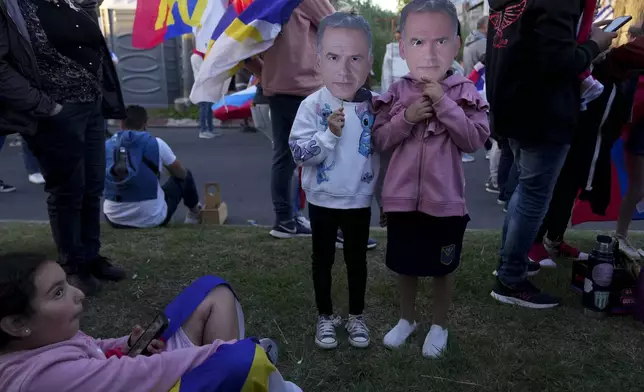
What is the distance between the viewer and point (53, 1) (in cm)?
287

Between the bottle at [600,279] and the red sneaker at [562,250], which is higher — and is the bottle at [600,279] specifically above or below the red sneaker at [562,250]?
above

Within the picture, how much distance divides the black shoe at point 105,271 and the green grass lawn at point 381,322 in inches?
2.7

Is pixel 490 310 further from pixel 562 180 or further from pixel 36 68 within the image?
pixel 36 68

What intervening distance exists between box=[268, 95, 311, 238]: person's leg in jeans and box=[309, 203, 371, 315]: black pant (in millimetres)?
1348

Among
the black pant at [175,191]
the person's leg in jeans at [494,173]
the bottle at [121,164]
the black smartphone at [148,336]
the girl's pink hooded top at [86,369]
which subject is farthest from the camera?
the person's leg in jeans at [494,173]

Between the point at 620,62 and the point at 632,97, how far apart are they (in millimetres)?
497

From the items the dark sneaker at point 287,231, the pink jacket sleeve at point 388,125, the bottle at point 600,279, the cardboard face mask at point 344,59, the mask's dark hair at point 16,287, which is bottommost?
the dark sneaker at point 287,231

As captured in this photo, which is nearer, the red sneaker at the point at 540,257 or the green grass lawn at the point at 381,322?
the green grass lawn at the point at 381,322

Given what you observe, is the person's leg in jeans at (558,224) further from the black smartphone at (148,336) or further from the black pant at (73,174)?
the black pant at (73,174)

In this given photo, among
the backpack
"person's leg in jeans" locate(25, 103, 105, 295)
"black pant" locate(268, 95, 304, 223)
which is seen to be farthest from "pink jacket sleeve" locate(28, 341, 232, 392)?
the backpack

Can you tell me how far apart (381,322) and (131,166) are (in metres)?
2.42

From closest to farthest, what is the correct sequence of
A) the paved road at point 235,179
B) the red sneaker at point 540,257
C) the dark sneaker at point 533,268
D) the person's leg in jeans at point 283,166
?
1. the dark sneaker at point 533,268
2. the red sneaker at point 540,257
3. the person's leg in jeans at point 283,166
4. the paved road at point 235,179

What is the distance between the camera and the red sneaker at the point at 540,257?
3.78 meters

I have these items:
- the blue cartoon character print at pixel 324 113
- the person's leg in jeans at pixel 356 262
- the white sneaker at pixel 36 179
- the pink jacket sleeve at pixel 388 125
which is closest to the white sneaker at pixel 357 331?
the person's leg in jeans at pixel 356 262
